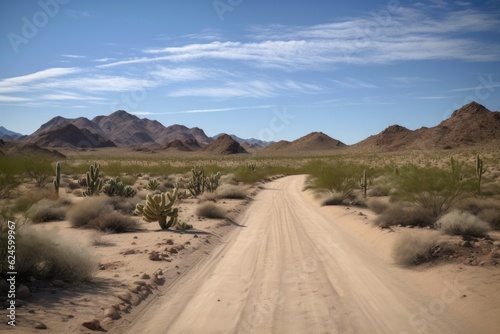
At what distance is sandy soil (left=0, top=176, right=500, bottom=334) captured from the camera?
6172 millimetres

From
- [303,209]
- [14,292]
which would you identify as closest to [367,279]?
[14,292]

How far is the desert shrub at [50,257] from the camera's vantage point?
706 centimetres

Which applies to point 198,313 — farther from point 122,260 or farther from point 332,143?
point 332,143

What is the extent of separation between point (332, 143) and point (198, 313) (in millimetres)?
170429

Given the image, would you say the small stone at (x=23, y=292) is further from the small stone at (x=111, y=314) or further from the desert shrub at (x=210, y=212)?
the desert shrub at (x=210, y=212)

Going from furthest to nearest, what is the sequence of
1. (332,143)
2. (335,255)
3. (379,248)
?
(332,143)
(379,248)
(335,255)

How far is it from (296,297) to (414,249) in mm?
3554

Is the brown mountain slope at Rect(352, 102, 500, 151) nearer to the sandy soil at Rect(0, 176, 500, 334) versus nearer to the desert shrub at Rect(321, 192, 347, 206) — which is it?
the desert shrub at Rect(321, 192, 347, 206)

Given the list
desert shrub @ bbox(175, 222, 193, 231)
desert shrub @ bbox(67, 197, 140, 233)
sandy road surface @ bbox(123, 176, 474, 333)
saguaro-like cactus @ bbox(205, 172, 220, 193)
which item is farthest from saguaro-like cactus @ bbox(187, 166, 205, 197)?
sandy road surface @ bbox(123, 176, 474, 333)

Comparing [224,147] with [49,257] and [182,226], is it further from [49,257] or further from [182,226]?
[49,257]

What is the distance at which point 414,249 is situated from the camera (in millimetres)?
9445

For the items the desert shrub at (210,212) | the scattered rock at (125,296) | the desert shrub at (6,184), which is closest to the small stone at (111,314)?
the scattered rock at (125,296)

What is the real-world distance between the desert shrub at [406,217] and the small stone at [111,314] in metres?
9.35

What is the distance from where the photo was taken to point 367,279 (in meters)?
8.46
